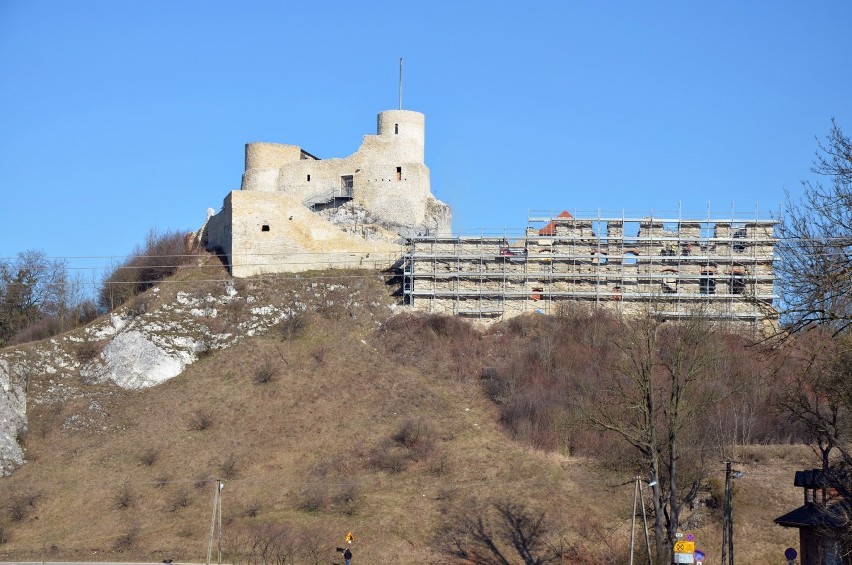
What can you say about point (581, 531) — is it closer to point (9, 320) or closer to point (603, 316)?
point (603, 316)

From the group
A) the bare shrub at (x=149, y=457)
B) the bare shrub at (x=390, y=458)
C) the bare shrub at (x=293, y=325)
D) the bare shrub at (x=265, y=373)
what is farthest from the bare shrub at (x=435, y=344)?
the bare shrub at (x=149, y=457)

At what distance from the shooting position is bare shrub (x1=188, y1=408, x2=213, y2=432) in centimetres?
3941

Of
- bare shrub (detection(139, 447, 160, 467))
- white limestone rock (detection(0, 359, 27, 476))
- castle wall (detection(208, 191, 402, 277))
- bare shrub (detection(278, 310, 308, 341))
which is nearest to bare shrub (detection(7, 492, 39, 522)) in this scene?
white limestone rock (detection(0, 359, 27, 476))

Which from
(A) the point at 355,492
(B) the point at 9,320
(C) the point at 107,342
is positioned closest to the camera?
(A) the point at 355,492

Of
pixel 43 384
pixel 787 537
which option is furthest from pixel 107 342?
pixel 787 537

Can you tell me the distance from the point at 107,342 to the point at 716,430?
24.0 metres

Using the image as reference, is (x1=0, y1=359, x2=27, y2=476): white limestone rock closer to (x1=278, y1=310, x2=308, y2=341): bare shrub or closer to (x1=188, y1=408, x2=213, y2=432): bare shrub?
(x1=188, y1=408, x2=213, y2=432): bare shrub

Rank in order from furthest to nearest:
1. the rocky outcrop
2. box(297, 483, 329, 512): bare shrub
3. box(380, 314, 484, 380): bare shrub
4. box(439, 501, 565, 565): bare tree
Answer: box(380, 314, 484, 380): bare shrub < the rocky outcrop < box(297, 483, 329, 512): bare shrub < box(439, 501, 565, 565): bare tree

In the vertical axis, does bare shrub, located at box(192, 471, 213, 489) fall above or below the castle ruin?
below

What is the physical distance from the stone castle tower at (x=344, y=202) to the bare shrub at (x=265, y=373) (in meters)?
8.45

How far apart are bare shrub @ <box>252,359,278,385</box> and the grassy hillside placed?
71 mm

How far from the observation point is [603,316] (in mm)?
46188

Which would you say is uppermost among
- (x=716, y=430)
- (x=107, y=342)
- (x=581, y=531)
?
(x=107, y=342)

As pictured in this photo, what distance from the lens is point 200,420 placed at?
130 ft
